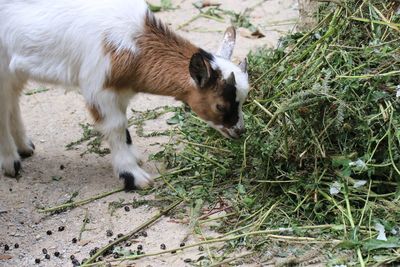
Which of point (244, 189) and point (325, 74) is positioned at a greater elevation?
point (325, 74)

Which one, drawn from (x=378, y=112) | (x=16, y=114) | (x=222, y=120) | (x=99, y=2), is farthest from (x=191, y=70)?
(x=16, y=114)

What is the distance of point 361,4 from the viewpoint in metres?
6.38

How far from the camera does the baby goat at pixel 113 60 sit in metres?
5.91

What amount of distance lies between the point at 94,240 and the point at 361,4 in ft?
8.86

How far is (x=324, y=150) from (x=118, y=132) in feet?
5.24

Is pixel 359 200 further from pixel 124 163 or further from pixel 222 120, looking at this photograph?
pixel 124 163

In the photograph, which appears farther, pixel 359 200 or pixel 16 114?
pixel 16 114

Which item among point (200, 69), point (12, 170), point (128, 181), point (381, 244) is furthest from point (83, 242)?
point (381, 244)

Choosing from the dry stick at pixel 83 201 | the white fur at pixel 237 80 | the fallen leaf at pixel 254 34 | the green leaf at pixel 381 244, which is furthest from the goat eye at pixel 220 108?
the fallen leaf at pixel 254 34

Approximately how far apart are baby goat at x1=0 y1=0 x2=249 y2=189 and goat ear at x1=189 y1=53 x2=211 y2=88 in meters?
0.01

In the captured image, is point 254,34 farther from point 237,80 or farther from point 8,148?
point 8,148

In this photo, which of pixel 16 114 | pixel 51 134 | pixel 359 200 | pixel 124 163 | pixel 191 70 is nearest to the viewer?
pixel 359 200

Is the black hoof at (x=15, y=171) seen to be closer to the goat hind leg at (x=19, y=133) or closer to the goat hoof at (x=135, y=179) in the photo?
the goat hind leg at (x=19, y=133)

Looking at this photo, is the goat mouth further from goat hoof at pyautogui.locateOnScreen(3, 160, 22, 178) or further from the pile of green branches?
goat hoof at pyautogui.locateOnScreen(3, 160, 22, 178)
